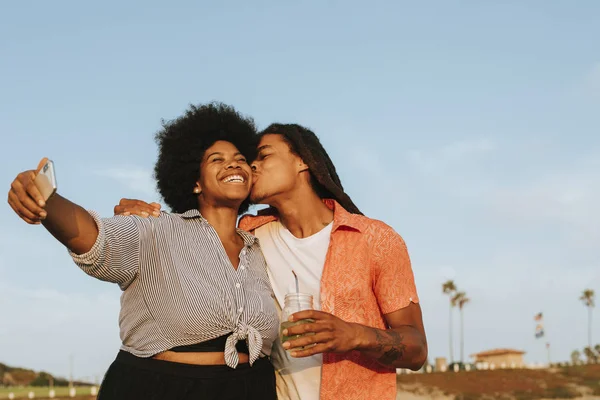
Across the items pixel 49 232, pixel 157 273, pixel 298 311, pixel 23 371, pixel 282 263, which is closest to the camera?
pixel 49 232

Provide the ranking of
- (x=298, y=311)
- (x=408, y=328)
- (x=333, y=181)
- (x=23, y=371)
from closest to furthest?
1. (x=298, y=311)
2. (x=408, y=328)
3. (x=333, y=181)
4. (x=23, y=371)

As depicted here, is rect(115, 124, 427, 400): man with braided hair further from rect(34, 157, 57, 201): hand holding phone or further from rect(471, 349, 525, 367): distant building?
rect(471, 349, 525, 367): distant building

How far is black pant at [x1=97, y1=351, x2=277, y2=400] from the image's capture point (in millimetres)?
4555

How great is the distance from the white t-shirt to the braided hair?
0.32 meters

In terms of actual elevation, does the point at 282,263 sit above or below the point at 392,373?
above

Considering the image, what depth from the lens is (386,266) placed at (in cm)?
550

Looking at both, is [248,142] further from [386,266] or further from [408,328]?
[408,328]

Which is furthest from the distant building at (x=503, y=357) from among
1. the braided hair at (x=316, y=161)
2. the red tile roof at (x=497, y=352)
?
the braided hair at (x=316, y=161)

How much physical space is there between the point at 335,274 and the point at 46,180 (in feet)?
8.55

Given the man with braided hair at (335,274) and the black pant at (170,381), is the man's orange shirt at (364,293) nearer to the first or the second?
the man with braided hair at (335,274)

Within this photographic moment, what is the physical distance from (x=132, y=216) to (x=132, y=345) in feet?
2.61

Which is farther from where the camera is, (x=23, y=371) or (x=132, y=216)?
(x=23, y=371)

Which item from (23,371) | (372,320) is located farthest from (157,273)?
(23,371)

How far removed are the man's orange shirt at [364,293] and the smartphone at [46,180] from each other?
2.50 m
